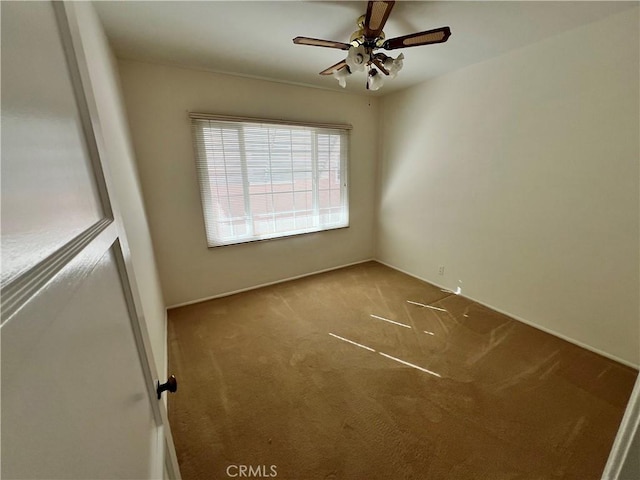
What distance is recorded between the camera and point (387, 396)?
167 centimetres

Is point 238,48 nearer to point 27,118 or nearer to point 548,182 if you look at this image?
point 27,118

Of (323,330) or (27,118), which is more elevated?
(27,118)

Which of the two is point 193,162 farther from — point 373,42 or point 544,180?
point 544,180

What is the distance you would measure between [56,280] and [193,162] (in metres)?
2.63

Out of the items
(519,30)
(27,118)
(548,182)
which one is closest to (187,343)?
(27,118)

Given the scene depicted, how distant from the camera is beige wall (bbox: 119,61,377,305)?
7.74 ft

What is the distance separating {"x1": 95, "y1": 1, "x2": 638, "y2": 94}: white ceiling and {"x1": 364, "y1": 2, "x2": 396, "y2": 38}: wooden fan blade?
0.57 ft

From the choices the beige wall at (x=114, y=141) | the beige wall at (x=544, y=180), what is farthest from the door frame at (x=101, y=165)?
the beige wall at (x=544, y=180)

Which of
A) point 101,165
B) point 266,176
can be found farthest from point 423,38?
point 266,176

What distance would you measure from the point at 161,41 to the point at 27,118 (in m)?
2.29

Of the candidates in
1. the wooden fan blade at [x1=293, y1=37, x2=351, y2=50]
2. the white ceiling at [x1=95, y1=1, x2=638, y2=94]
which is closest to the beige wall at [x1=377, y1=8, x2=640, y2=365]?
the white ceiling at [x1=95, y1=1, x2=638, y2=94]

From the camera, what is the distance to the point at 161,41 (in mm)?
1938

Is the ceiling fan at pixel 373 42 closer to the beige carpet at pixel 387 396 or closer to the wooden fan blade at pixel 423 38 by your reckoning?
the wooden fan blade at pixel 423 38

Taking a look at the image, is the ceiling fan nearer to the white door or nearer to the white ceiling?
the white ceiling
